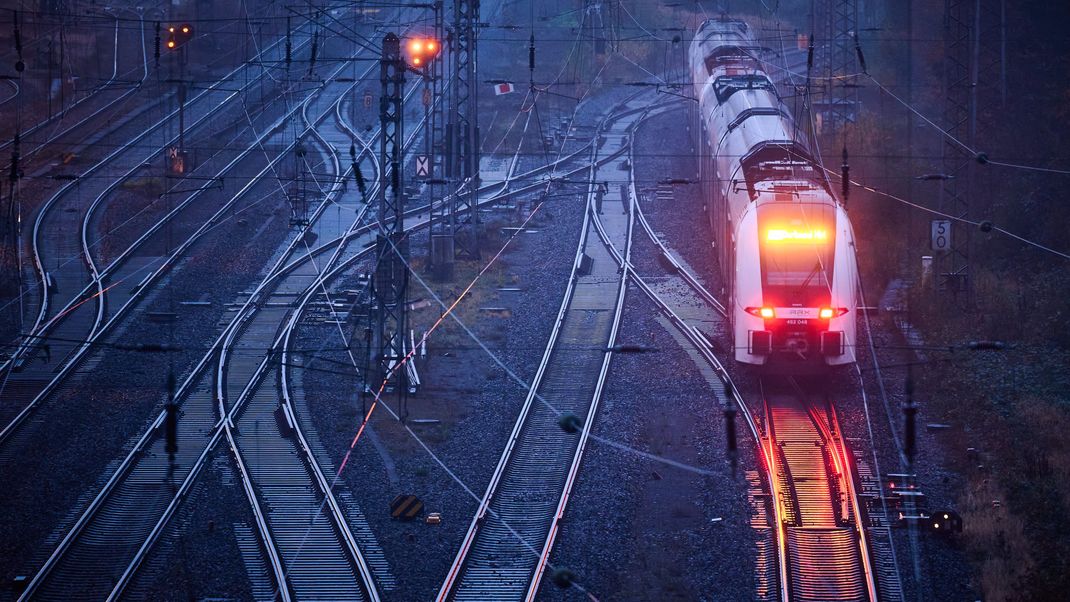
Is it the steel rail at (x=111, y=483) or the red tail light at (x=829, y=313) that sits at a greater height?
the red tail light at (x=829, y=313)

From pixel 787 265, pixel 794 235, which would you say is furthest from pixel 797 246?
pixel 787 265

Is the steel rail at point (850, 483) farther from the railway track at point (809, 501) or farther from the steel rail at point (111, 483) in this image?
the steel rail at point (111, 483)

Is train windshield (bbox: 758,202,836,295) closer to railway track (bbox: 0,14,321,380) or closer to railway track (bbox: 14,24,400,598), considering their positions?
railway track (bbox: 14,24,400,598)

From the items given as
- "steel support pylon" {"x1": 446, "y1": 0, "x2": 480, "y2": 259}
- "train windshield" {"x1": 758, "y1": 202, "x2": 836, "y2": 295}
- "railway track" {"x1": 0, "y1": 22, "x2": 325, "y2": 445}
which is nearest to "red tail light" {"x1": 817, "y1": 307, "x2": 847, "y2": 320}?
"train windshield" {"x1": 758, "y1": 202, "x2": 836, "y2": 295}

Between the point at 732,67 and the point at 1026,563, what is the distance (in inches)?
565

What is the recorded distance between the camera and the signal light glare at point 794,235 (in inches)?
599

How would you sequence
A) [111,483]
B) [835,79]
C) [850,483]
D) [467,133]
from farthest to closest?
[835,79], [467,133], [111,483], [850,483]

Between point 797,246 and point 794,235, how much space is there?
170 mm

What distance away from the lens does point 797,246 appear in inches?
A: 599

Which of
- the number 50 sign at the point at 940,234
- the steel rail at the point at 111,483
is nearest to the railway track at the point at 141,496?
the steel rail at the point at 111,483

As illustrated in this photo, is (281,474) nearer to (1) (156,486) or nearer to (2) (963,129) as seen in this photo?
(1) (156,486)

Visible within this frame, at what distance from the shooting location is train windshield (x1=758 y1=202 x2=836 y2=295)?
14.9 meters

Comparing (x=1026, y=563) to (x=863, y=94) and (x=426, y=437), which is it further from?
(x=863, y=94)

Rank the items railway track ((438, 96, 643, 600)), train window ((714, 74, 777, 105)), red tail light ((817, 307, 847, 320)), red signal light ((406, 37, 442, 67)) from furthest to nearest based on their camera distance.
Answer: train window ((714, 74, 777, 105)) → red signal light ((406, 37, 442, 67)) → red tail light ((817, 307, 847, 320)) → railway track ((438, 96, 643, 600))
